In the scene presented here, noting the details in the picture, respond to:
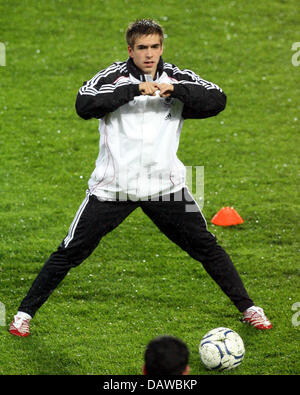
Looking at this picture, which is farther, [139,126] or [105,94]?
[139,126]

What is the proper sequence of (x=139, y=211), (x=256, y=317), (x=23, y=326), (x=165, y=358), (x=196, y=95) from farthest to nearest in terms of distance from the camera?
1. (x=139, y=211)
2. (x=256, y=317)
3. (x=23, y=326)
4. (x=196, y=95)
5. (x=165, y=358)

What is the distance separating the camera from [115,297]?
294 inches

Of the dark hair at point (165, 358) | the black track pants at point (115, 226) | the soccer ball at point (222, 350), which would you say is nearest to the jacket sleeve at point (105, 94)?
A: the black track pants at point (115, 226)

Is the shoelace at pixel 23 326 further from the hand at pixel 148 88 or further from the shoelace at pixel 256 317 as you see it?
the hand at pixel 148 88

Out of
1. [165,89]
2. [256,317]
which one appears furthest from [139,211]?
[165,89]

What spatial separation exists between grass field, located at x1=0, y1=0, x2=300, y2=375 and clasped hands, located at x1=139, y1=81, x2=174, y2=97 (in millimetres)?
2176

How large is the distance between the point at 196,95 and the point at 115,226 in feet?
4.23

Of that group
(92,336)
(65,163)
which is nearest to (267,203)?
(65,163)

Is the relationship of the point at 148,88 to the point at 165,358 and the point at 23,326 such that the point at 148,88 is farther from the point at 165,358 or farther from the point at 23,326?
the point at 165,358

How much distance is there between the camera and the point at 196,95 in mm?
6031
